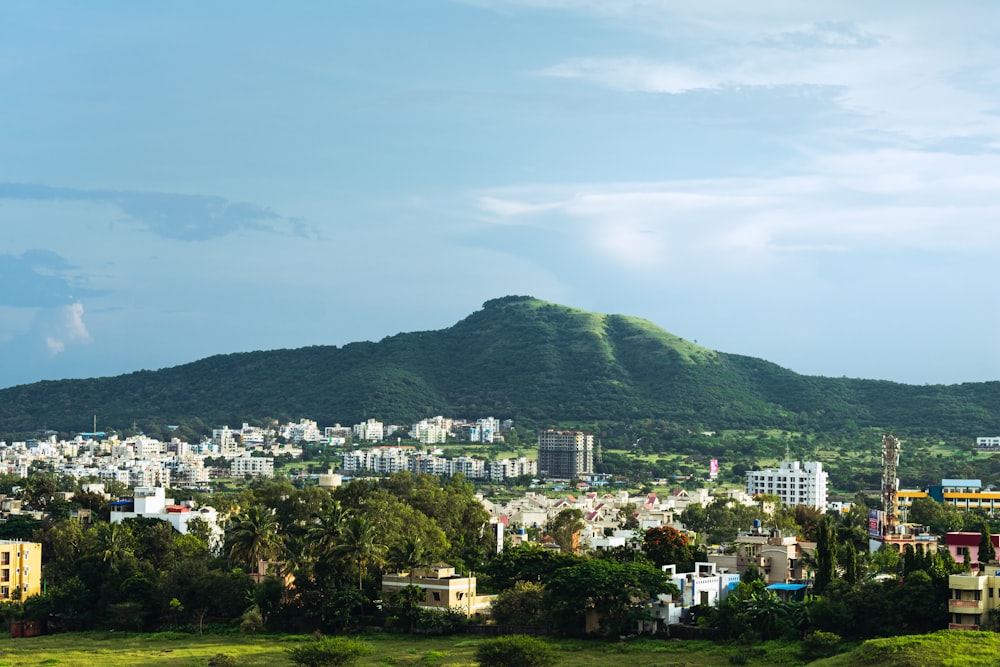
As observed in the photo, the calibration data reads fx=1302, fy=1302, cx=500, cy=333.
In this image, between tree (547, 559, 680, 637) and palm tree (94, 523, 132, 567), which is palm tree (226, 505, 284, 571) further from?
tree (547, 559, 680, 637)

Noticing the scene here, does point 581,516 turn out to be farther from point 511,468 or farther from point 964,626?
point 511,468

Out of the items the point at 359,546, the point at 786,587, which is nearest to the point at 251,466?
the point at 359,546

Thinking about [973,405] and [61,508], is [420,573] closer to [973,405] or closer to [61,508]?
[61,508]

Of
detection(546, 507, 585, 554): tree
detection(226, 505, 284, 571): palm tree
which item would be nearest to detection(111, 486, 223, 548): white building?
detection(226, 505, 284, 571): palm tree

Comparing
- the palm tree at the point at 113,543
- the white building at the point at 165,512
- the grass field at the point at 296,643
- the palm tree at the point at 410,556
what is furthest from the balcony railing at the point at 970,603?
the white building at the point at 165,512

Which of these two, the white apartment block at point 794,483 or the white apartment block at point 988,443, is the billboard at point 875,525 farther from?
the white apartment block at point 988,443
